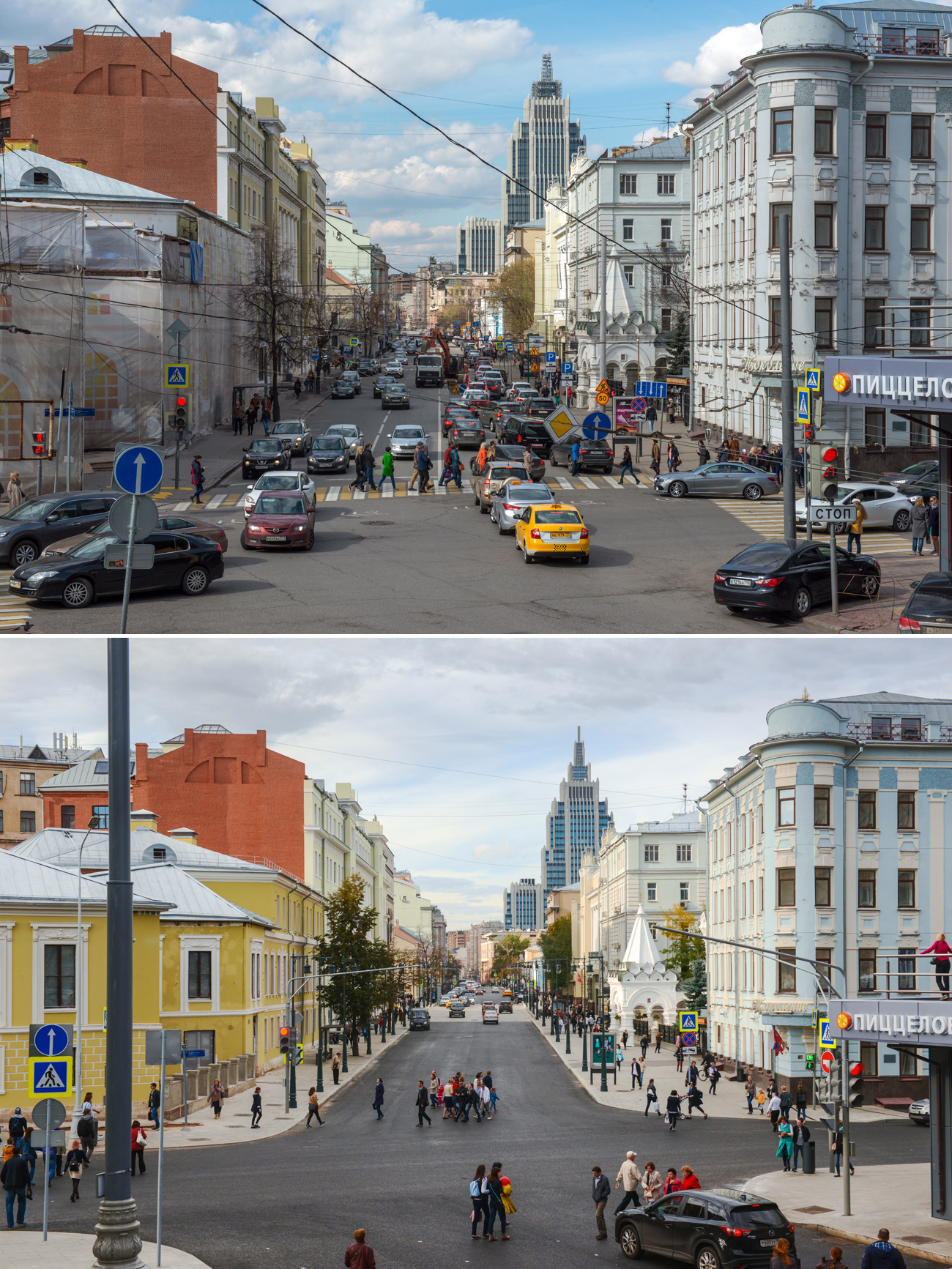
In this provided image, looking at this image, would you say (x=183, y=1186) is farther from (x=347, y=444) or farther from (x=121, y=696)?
(x=347, y=444)

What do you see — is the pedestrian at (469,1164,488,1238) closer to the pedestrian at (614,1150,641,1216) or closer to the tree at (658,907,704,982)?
the pedestrian at (614,1150,641,1216)

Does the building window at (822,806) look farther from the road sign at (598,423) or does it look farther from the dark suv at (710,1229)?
the dark suv at (710,1229)

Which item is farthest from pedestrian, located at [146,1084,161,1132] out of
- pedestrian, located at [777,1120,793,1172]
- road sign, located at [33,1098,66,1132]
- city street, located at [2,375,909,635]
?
pedestrian, located at [777,1120,793,1172]

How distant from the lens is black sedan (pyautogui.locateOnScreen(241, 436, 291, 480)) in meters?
51.1

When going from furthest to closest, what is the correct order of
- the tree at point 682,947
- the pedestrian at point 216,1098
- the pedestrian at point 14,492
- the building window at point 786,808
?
the tree at point 682,947
the building window at point 786,808
the pedestrian at point 14,492
the pedestrian at point 216,1098

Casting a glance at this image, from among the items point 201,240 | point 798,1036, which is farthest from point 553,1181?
point 201,240

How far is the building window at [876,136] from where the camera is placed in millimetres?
56031

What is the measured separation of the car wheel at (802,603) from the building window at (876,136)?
32.6 metres

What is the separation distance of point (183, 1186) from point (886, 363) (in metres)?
19.3

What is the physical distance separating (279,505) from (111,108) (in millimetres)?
51100

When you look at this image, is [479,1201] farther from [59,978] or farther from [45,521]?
[45,521]

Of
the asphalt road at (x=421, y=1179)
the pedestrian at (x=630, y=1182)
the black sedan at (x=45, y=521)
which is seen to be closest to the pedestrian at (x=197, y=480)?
the black sedan at (x=45, y=521)

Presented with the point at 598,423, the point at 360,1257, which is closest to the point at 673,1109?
the point at 360,1257

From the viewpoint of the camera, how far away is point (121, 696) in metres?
15.1
